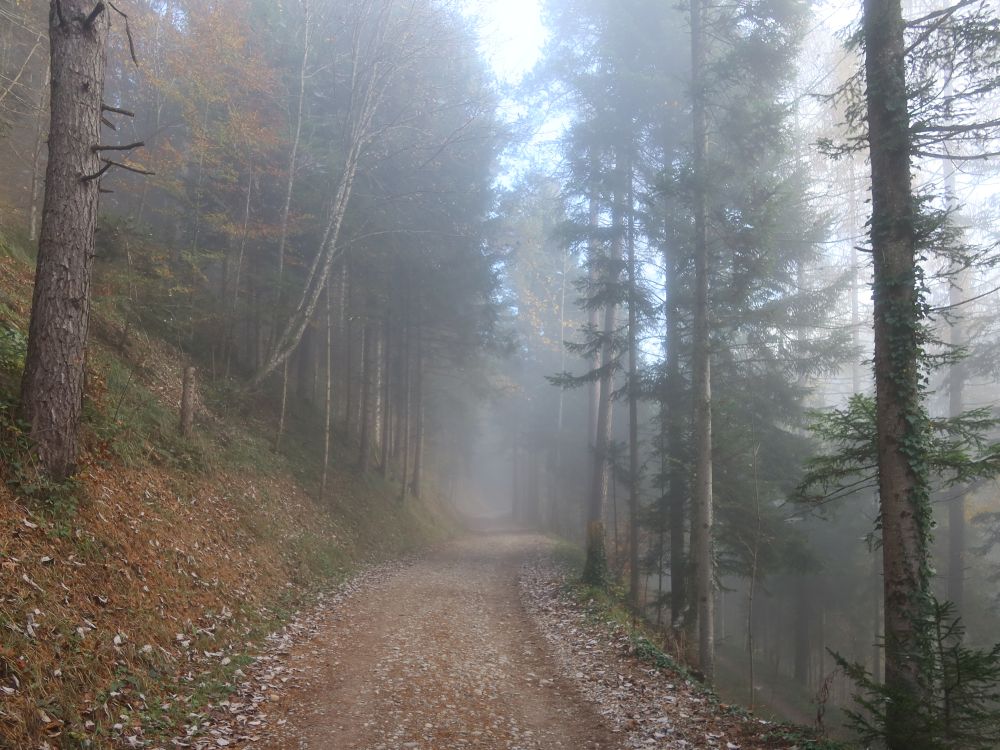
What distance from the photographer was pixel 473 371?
28.5m

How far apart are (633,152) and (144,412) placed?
46.7ft

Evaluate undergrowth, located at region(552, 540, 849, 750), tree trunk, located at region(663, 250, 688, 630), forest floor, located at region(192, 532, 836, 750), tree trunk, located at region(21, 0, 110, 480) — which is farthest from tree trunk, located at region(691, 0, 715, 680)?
tree trunk, located at region(21, 0, 110, 480)

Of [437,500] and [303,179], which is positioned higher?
[303,179]

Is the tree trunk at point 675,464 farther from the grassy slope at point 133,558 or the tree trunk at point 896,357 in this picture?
the grassy slope at point 133,558

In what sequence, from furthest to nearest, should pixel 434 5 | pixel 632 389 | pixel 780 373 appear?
pixel 434 5 < pixel 780 373 < pixel 632 389

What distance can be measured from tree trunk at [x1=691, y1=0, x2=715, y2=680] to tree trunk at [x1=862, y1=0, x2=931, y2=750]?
4.77 metres

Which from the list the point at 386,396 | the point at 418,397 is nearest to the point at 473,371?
the point at 418,397

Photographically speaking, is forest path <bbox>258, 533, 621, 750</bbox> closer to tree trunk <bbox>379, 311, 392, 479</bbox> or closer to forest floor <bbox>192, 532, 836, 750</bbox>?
forest floor <bbox>192, 532, 836, 750</bbox>

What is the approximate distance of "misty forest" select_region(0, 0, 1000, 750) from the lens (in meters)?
6.25

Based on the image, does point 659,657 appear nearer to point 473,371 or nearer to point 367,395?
point 367,395

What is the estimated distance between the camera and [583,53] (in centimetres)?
1964

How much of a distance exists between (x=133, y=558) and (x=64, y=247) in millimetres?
3590

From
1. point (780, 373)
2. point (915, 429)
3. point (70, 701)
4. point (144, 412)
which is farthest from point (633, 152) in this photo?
point (70, 701)

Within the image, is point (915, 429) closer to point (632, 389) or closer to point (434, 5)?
point (632, 389)
